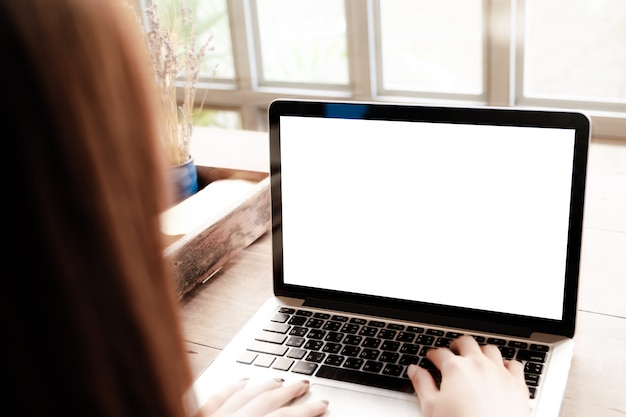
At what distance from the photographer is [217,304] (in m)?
1.07

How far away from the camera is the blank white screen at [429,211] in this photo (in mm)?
849

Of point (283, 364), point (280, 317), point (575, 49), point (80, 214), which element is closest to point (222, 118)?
point (575, 49)

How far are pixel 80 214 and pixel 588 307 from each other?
0.81 m

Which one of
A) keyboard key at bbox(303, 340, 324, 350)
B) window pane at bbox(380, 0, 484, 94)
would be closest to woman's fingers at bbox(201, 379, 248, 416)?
keyboard key at bbox(303, 340, 324, 350)

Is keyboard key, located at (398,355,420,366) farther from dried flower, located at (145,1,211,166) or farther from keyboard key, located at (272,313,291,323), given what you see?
dried flower, located at (145,1,211,166)

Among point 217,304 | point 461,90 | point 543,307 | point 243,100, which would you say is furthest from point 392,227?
point 243,100

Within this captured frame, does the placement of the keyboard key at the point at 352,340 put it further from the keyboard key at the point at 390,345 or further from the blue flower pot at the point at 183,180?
the blue flower pot at the point at 183,180

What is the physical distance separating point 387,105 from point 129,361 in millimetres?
588

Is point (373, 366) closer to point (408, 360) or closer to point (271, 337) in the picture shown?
point (408, 360)

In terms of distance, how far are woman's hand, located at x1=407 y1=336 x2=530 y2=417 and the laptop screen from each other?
3.7 inches

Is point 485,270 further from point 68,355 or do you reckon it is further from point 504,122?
point 68,355

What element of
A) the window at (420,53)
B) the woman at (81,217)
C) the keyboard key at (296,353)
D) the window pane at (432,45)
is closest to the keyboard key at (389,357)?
the keyboard key at (296,353)

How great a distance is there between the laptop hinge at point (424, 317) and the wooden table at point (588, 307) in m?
0.09

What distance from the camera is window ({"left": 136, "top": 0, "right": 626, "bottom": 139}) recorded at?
2.89 meters
